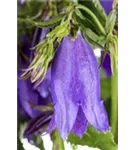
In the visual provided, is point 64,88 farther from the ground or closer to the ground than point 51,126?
farther from the ground

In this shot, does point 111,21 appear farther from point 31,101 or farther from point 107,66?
point 31,101

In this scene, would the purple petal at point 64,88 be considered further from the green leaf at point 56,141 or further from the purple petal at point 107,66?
the purple petal at point 107,66

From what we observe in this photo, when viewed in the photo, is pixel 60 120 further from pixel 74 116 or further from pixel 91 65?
pixel 91 65

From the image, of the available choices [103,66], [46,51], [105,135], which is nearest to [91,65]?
[103,66]

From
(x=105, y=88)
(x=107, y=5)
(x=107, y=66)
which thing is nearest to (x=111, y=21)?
(x=107, y=5)

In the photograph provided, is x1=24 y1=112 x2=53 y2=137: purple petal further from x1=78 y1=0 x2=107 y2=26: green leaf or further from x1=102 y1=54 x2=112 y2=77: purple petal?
x1=78 y1=0 x2=107 y2=26: green leaf
